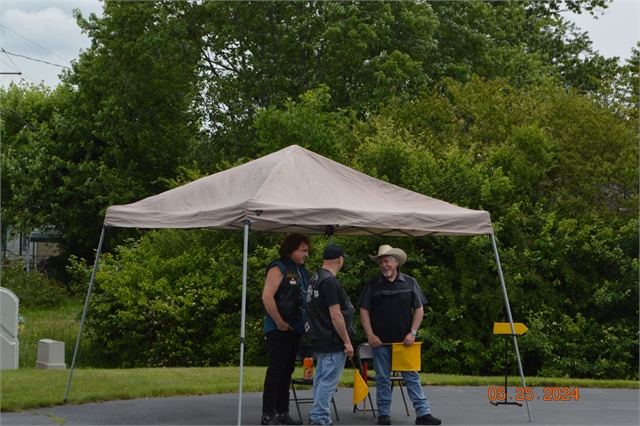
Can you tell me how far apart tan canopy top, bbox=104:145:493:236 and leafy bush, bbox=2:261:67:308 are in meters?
26.5

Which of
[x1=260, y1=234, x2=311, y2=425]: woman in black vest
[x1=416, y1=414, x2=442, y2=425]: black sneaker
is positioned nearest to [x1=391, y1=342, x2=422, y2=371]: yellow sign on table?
[x1=416, y1=414, x2=442, y2=425]: black sneaker

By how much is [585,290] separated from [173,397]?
32.0 ft

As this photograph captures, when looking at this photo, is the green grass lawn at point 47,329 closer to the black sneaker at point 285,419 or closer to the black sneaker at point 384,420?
the black sneaker at point 285,419

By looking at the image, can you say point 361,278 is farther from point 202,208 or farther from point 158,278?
point 202,208

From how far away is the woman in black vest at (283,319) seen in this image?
8969 mm

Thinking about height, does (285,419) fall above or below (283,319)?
below

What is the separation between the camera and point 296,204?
9.31 m

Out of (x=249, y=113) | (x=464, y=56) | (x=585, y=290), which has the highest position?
(x=464, y=56)

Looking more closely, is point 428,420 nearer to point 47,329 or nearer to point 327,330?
point 327,330

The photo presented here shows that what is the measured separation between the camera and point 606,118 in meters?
18.8

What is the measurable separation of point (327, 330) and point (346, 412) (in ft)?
6.25

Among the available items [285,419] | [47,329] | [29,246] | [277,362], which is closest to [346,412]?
[285,419]

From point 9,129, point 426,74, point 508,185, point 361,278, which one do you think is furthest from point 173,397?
point 9,129
